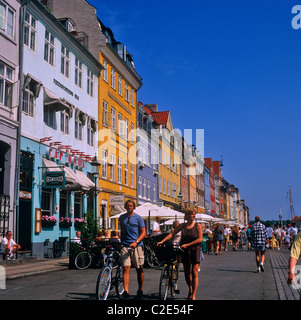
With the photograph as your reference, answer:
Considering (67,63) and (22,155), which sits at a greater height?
(67,63)

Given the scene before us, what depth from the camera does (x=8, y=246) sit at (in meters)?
17.9

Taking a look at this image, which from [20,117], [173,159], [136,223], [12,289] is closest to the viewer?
[136,223]

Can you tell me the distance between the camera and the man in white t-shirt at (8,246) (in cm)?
1789

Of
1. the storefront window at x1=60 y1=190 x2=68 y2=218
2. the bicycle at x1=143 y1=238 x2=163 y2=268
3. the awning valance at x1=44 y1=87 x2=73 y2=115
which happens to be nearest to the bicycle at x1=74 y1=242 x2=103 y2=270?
the bicycle at x1=143 y1=238 x2=163 y2=268

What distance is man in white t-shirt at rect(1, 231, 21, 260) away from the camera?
17891 mm

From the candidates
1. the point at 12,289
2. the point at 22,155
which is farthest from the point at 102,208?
the point at 12,289

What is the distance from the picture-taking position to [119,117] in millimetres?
36812

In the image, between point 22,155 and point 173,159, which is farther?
point 173,159

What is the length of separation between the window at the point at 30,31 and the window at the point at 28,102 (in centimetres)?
210

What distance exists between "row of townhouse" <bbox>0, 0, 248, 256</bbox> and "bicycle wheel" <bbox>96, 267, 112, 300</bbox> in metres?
11.2

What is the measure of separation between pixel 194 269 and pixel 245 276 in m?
6.00

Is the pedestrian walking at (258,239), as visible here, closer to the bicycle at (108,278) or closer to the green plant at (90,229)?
the green plant at (90,229)

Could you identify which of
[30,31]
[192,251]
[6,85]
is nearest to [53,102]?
[6,85]
